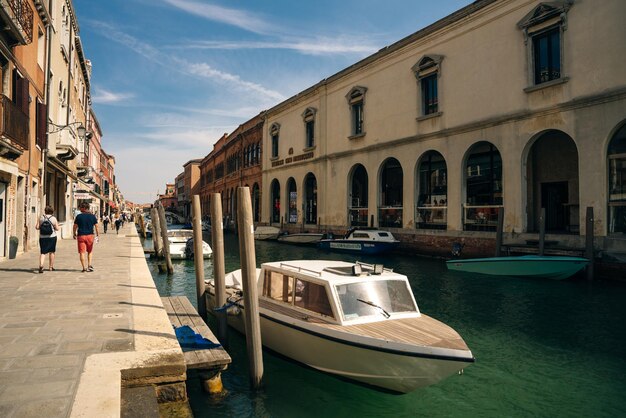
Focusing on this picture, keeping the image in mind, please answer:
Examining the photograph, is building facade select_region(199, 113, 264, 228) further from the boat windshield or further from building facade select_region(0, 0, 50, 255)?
the boat windshield

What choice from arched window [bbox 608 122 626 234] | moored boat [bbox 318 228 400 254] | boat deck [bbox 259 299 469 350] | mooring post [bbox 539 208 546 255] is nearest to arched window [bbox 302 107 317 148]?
moored boat [bbox 318 228 400 254]

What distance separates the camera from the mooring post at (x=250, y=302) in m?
5.75

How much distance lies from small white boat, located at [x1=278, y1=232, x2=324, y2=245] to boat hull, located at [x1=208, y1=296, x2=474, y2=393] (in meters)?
19.6

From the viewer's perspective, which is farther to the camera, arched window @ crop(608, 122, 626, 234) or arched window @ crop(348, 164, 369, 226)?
arched window @ crop(348, 164, 369, 226)

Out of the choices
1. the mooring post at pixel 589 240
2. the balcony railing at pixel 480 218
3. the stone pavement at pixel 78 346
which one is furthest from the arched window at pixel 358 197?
the stone pavement at pixel 78 346

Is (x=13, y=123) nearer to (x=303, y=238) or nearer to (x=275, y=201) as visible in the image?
(x=303, y=238)

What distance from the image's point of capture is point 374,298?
626cm

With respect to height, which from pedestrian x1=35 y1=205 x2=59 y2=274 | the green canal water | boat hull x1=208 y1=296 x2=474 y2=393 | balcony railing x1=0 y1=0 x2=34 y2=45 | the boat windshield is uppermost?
balcony railing x1=0 y1=0 x2=34 y2=45

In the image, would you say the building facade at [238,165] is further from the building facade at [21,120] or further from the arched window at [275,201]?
the building facade at [21,120]

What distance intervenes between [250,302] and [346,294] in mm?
1338

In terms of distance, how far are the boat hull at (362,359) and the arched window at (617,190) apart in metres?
11.7

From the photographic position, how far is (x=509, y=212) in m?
17.0

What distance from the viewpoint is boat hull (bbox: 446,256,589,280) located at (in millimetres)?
13445

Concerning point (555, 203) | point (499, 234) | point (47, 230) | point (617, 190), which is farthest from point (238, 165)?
point (47, 230)
